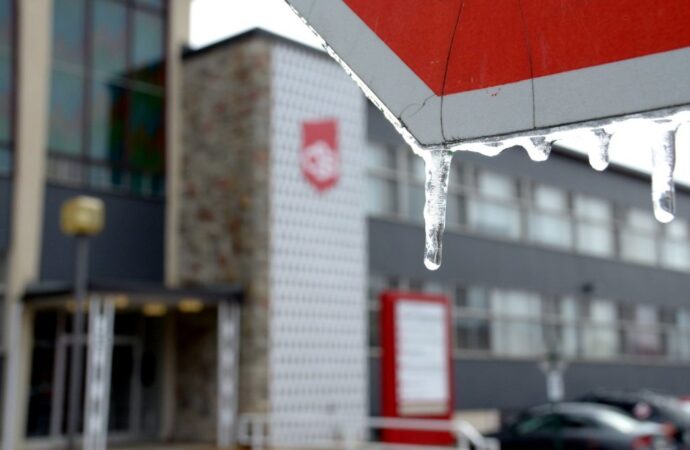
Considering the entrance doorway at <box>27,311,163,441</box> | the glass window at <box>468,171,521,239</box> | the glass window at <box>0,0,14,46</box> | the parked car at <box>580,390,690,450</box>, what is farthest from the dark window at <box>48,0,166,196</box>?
the parked car at <box>580,390,690,450</box>

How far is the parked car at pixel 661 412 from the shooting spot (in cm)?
1859

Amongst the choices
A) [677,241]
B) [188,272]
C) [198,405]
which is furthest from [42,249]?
[677,241]

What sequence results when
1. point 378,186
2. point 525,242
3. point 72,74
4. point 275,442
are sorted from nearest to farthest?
point 275,442 < point 72,74 < point 378,186 < point 525,242

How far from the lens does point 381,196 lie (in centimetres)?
2283

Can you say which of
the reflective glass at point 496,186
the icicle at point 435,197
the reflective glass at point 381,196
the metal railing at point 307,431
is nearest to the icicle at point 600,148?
the icicle at point 435,197

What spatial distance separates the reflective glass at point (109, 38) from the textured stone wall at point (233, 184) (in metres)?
1.71

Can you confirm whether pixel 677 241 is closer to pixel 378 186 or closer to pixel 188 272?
pixel 378 186

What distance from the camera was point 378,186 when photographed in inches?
896

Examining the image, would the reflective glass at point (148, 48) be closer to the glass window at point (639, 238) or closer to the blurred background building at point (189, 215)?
the blurred background building at point (189, 215)

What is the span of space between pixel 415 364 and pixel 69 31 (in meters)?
10.2

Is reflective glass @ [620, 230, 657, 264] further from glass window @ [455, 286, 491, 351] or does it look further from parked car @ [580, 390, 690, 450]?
parked car @ [580, 390, 690, 450]

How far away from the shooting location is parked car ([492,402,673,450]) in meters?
15.8

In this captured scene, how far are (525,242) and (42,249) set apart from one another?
14504 mm

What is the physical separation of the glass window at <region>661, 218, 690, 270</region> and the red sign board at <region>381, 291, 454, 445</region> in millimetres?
19265
